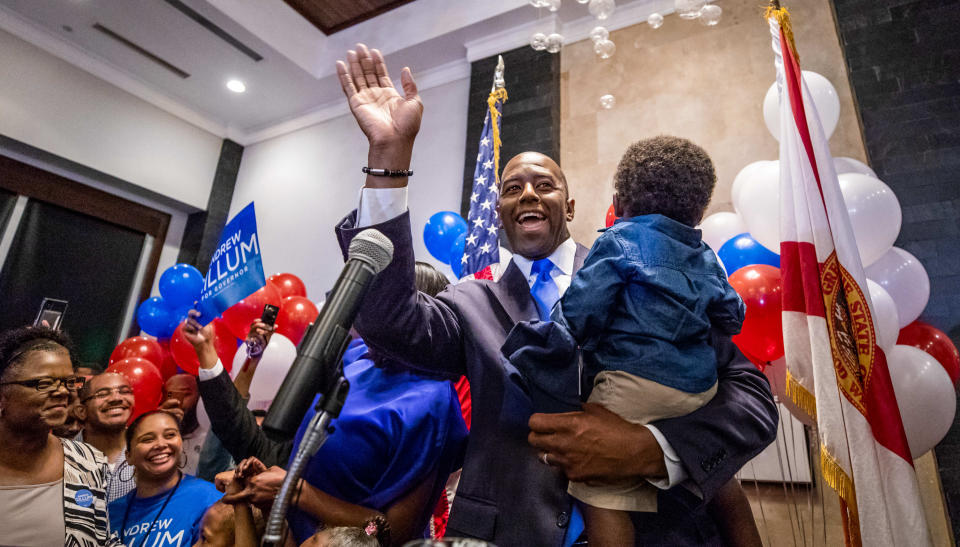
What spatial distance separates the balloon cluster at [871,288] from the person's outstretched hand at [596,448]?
1001mm

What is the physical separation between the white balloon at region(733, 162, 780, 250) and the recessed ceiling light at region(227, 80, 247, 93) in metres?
5.35

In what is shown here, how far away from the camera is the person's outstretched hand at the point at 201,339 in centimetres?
235

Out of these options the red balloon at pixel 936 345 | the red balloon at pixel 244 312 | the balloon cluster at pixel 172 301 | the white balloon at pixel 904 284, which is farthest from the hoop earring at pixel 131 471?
the red balloon at pixel 936 345

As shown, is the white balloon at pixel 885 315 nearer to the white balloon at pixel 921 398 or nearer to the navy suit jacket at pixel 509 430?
the white balloon at pixel 921 398

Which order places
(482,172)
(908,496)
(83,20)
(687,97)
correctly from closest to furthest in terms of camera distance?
(908,496) → (482,172) → (687,97) → (83,20)

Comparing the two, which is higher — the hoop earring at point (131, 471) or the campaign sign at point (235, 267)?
the campaign sign at point (235, 267)

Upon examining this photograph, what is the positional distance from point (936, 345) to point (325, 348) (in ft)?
8.76

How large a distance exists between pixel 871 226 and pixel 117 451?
3.56m

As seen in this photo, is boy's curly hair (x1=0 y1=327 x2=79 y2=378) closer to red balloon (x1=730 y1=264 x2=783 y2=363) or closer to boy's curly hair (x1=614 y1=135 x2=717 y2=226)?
boy's curly hair (x1=614 y1=135 x2=717 y2=226)

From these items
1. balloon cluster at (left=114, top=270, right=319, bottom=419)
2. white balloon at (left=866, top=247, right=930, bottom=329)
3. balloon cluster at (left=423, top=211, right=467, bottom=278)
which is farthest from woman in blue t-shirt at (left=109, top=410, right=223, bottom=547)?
white balloon at (left=866, top=247, right=930, bottom=329)

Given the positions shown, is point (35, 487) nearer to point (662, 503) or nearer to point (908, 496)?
point (662, 503)

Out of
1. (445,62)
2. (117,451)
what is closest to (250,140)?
(445,62)

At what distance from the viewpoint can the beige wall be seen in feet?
11.7

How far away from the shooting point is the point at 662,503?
1028mm
